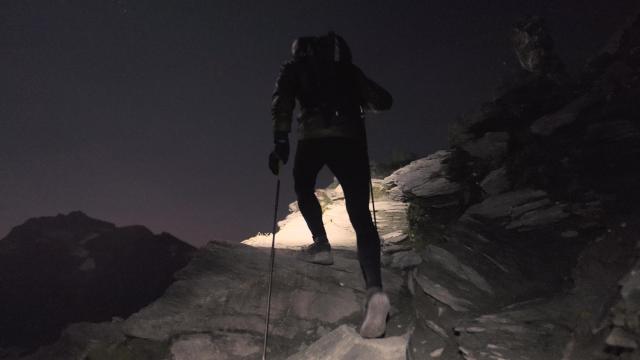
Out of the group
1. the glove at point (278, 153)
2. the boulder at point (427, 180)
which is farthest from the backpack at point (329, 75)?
the boulder at point (427, 180)

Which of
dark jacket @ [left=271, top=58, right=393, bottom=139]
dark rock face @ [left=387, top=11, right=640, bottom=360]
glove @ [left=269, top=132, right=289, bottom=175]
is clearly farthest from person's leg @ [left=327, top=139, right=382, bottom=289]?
dark rock face @ [left=387, top=11, right=640, bottom=360]

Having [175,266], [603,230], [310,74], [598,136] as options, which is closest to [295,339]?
[310,74]

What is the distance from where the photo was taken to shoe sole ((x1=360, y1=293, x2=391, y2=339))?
3.98m

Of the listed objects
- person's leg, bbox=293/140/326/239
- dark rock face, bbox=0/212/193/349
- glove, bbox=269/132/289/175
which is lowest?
dark rock face, bbox=0/212/193/349

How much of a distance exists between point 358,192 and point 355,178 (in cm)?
19

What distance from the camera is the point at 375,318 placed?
3.98 m

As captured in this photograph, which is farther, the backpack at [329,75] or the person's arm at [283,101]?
the person's arm at [283,101]

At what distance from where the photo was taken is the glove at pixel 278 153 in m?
4.99

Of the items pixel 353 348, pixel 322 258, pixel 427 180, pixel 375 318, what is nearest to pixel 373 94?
pixel 322 258

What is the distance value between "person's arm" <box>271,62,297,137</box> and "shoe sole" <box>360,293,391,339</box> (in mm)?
2653

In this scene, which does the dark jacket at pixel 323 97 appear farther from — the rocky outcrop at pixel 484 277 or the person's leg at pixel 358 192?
the rocky outcrop at pixel 484 277

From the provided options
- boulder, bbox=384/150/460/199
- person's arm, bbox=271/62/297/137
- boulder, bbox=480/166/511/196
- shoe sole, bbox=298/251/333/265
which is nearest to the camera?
person's arm, bbox=271/62/297/137

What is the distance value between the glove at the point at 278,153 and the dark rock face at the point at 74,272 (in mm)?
21929

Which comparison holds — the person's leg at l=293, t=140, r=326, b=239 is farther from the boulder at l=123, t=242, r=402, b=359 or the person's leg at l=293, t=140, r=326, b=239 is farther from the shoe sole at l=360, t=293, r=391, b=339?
the shoe sole at l=360, t=293, r=391, b=339
